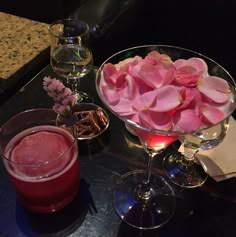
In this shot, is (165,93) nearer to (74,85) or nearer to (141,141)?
(141,141)

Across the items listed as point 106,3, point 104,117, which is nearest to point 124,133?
point 104,117

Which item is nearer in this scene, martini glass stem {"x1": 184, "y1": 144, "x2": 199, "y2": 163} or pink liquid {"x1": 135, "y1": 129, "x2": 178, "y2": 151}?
pink liquid {"x1": 135, "y1": 129, "x2": 178, "y2": 151}

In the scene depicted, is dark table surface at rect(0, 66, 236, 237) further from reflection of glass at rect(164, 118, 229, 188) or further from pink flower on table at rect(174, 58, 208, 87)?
pink flower on table at rect(174, 58, 208, 87)

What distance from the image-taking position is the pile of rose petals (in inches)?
19.4

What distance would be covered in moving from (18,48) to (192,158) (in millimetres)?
604

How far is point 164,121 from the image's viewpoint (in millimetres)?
498

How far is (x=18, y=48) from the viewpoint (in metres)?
1.02

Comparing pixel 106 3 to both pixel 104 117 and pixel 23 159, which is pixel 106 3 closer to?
pixel 104 117

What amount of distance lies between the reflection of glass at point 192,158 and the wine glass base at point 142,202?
0.03 m

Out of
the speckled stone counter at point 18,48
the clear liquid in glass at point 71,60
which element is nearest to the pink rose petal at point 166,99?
the clear liquid in glass at point 71,60

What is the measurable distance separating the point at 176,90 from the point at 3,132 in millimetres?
300

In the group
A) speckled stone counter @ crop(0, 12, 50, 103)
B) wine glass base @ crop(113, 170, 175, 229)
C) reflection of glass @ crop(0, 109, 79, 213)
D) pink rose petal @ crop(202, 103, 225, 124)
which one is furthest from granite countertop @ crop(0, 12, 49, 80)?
pink rose petal @ crop(202, 103, 225, 124)

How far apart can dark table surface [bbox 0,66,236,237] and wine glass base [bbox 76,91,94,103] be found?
0.13 meters

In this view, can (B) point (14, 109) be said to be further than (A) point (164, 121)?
Yes
